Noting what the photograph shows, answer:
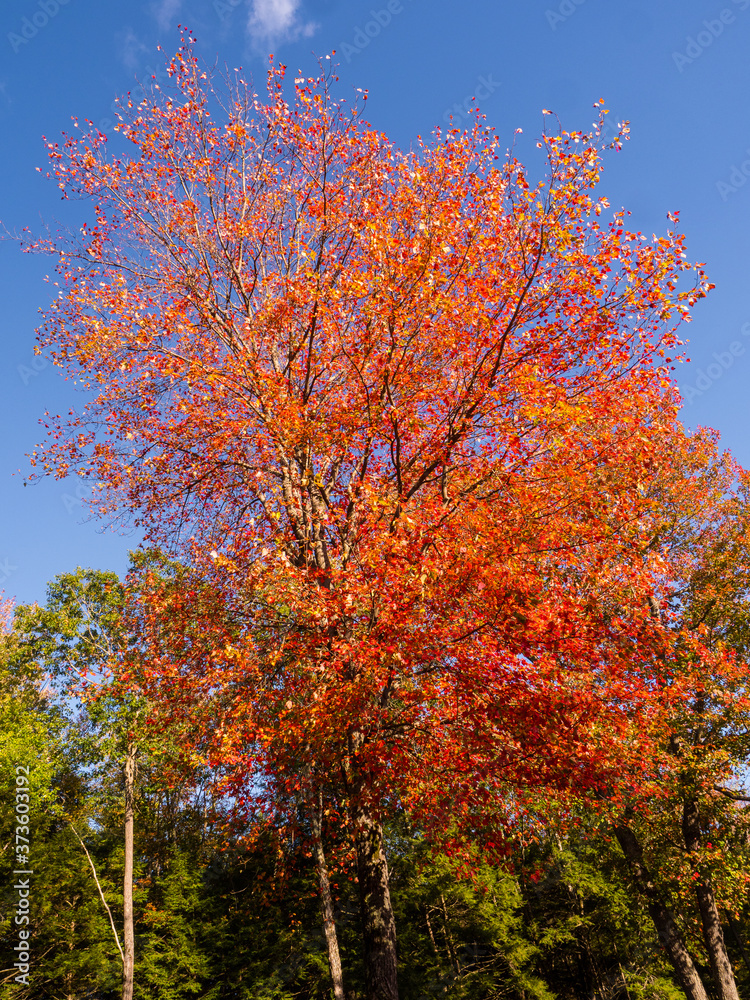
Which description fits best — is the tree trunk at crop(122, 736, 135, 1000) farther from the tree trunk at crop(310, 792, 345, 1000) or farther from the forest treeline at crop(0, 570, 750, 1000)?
the tree trunk at crop(310, 792, 345, 1000)

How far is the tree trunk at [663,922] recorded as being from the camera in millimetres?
13203

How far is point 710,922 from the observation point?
13.5m

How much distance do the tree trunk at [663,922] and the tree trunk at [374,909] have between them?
846 centimetres

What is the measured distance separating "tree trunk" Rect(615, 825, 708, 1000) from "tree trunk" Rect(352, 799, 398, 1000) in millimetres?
8462

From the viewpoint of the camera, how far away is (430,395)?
9773mm

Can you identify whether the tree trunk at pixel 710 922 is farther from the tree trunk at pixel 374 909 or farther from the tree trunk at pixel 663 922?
the tree trunk at pixel 374 909

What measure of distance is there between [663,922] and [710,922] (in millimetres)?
1030

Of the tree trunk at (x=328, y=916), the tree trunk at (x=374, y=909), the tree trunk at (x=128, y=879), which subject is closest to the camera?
the tree trunk at (x=374, y=909)

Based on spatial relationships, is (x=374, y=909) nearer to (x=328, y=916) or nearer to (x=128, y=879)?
(x=328, y=916)

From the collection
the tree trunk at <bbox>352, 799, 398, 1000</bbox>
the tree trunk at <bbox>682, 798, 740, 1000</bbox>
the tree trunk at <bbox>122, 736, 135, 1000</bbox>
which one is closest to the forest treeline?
the tree trunk at <bbox>122, 736, 135, 1000</bbox>

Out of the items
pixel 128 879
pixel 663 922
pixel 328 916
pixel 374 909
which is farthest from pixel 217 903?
pixel 374 909

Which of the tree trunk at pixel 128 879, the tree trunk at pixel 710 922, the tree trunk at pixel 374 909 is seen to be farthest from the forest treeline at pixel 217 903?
the tree trunk at pixel 374 909

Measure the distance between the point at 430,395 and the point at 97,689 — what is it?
1388 cm

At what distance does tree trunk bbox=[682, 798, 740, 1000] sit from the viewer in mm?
12898
